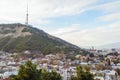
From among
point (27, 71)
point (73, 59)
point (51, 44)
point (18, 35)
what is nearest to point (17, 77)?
point (27, 71)

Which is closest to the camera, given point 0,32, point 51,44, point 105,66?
point 105,66

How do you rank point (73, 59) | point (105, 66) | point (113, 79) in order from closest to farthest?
point (113, 79) < point (105, 66) < point (73, 59)

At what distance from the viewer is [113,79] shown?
7056cm

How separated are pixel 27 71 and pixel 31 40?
408 ft

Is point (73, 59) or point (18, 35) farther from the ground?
point (18, 35)

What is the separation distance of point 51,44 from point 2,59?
88.3 feet

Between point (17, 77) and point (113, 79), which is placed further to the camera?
point (113, 79)

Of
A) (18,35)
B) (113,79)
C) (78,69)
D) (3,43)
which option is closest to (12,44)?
(3,43)

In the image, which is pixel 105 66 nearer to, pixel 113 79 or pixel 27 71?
pixel 113 79

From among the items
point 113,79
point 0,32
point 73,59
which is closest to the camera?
point 113,79

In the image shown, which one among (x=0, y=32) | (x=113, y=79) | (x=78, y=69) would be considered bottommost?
(x=113, y=79)

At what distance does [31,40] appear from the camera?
14725 cm

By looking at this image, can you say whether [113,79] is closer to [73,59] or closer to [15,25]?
[73,59]

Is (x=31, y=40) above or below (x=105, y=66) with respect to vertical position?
above
